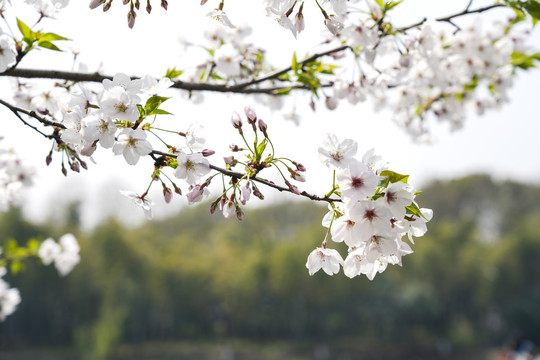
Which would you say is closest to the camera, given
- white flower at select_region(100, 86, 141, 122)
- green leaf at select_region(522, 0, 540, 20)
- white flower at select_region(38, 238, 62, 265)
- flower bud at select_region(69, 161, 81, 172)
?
white flower at select_region(100, 86, 141, 122)

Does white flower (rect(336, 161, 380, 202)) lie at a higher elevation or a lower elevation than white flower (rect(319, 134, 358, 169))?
lower

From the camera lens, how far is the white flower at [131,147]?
149 cm

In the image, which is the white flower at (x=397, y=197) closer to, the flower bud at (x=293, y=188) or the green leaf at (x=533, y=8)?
the flower bud at (x=293, y=188)

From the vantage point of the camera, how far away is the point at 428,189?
48.1 meters

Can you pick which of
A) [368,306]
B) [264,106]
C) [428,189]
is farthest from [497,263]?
[264,106]

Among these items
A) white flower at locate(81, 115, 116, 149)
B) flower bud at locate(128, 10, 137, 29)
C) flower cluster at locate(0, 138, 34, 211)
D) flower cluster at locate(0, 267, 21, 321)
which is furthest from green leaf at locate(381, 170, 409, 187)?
flower cluster at locate(0, 267, 21, 321)

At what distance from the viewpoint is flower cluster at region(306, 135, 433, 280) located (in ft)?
4.44

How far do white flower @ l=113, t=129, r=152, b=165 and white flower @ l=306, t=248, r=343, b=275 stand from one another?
646mm

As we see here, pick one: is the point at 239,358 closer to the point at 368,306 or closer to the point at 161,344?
the point at 161,344

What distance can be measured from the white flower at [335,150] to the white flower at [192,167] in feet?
1.24

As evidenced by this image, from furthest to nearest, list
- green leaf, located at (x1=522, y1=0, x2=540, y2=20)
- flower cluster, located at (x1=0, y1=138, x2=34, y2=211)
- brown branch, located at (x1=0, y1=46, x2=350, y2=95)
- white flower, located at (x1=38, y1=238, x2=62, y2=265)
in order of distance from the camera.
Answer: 1. white flower, located at (x1=38, y1=238, x2=62, y2=265)
2. flower cluster, located at (x1=0, y1=138, x2=34, y2=211)
3. green leaf, located at (x1=522, y1=0, x2=540, y2=20)
4. brown branch, located at (x1=0, y1=46, x2=350, y2=95)

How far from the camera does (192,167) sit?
154 centimetres

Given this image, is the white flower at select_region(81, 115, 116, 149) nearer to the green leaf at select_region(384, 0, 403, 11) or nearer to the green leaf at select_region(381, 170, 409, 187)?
the green leaf at select_region(381, 170, 409, 187)

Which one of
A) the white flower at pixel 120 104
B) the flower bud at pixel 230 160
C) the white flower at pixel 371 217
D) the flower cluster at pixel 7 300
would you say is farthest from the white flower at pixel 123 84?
the flower cluster at pixel 7 300
